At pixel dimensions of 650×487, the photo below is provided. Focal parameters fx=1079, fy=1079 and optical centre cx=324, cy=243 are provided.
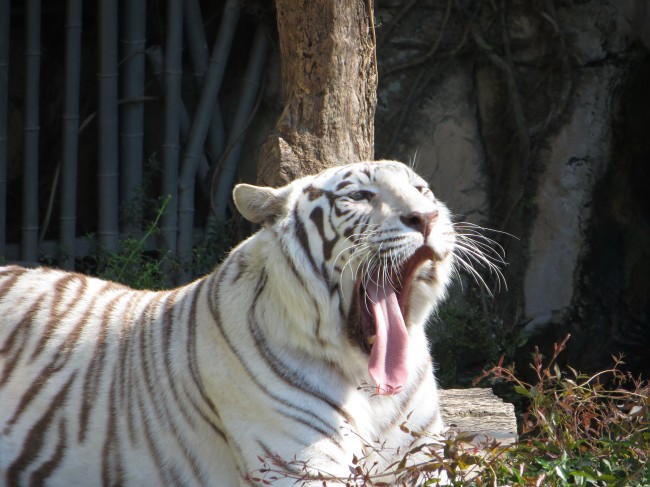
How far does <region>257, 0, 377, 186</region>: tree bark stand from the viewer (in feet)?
12.9

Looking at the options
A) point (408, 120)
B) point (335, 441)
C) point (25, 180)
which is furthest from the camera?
point (408, 120)

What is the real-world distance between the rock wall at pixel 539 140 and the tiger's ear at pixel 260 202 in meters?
3.08

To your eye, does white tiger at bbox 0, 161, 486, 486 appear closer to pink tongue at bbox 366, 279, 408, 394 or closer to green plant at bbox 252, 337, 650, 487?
pink tongue at bbox 366, 279, 408, 394

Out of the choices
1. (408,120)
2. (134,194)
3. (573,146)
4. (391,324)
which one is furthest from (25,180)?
(391,324)

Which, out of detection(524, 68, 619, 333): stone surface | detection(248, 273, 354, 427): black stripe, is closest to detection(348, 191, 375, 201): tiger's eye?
detection(248, 273, 354, 427): black stripe

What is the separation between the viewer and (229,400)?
295cm

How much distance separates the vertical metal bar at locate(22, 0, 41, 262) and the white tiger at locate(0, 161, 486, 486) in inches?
94.7

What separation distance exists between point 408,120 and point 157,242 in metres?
1.57

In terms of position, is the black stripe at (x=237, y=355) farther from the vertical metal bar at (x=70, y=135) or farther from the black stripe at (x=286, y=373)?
the vertical metal bar at (x=70, y=135)

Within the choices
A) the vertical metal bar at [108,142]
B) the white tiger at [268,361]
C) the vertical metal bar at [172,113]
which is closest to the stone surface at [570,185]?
the vertical metal bar at [172,113]

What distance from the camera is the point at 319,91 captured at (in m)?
3.97

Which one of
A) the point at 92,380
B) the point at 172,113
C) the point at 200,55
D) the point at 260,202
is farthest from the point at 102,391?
the point at 200,55

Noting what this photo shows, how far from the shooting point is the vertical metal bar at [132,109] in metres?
5.82

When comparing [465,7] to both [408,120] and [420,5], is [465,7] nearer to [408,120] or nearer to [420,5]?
[420,5]
